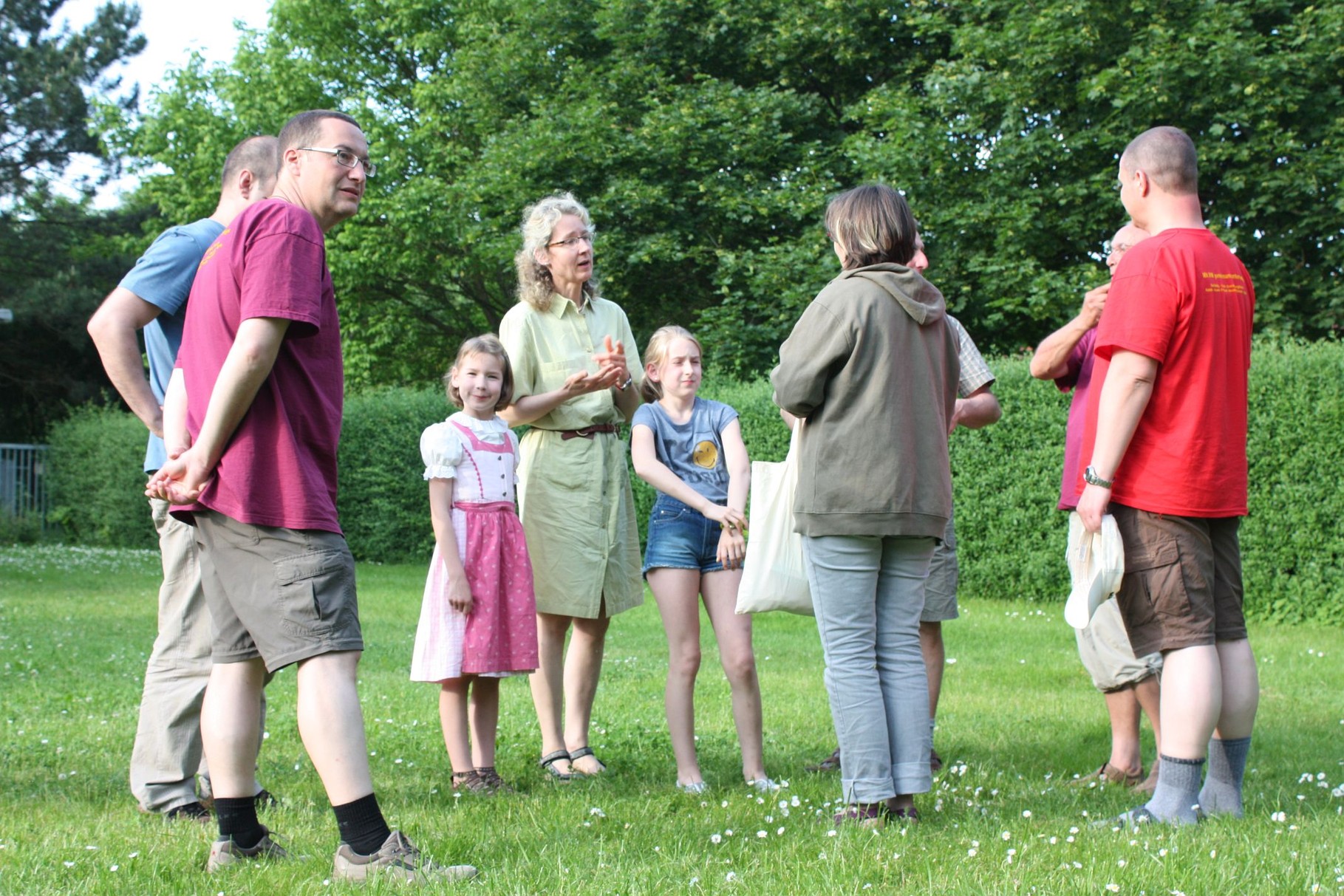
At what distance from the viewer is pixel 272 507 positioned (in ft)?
10.1

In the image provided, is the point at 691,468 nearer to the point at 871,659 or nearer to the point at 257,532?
the point at 871,659

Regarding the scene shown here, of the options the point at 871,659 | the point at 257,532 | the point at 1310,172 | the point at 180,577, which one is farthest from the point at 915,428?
the point at 1310,172

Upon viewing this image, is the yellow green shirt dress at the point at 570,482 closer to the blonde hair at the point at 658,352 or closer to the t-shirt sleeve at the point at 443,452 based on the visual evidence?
the blonde hair at the point at 658,352

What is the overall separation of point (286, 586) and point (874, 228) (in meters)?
2.17

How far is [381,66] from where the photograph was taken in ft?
89.6

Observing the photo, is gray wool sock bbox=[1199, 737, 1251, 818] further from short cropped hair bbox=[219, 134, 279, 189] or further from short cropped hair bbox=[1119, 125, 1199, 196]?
short cropped hair bbox=[219, 134, 279, 189]

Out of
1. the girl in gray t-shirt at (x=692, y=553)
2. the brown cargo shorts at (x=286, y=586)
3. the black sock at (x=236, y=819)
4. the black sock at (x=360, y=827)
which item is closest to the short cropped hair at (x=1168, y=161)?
the girl in gray t-shirt at (x=692, y=553)

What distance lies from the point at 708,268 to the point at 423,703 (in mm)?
15075

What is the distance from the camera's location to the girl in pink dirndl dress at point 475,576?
457 cm

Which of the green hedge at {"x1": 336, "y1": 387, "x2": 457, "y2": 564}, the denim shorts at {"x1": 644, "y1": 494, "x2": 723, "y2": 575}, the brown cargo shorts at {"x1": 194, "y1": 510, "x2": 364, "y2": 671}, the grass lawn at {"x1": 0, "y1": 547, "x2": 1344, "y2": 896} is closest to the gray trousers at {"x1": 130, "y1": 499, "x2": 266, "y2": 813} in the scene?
the grass lawn at {"x1": 0, "y1": 547, "x2": 1344, "y2": 896}

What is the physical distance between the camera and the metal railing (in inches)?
1029

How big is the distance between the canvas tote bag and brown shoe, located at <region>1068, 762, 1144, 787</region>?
1.38m

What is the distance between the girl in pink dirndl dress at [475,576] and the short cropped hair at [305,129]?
1408 millimetres

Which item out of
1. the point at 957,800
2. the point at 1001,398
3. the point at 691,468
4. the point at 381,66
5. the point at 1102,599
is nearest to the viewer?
the point at 1102,599
